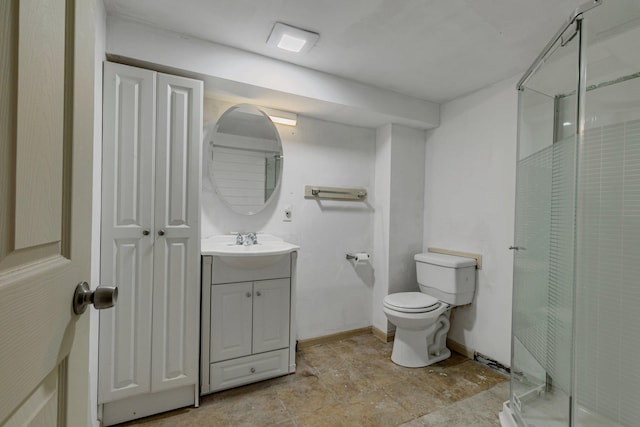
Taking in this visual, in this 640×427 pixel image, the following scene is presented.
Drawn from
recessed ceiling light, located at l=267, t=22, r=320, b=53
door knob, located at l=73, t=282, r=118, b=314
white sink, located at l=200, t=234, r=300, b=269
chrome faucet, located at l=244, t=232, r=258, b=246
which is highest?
recessed ceiling light, located at l=267, t=22, r=320, b=53

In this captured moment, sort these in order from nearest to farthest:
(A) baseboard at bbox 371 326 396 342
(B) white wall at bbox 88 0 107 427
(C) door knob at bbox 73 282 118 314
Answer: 1. (C) door knob at bbox 73 282 118 314
2. (B) white wall at bbox 88 0 107 427
3. (A) baseboard at bbox 371 326 396 342

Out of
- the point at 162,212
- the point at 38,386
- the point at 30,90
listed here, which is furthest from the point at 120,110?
the point at 38,386

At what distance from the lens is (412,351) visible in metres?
2.21

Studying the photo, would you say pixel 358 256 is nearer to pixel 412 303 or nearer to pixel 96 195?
pixel 412 303

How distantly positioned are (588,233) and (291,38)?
1883 mm

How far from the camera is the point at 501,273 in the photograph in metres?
2.19

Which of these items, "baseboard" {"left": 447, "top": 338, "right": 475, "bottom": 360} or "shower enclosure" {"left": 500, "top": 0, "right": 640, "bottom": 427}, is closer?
"shower enclosure" {"left": 500, "top": 0, "right": 640, "bottom": 427}

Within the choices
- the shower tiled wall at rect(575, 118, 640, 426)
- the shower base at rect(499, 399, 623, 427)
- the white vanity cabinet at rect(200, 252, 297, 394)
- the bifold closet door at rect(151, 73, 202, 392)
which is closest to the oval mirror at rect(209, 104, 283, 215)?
the bifold closet door at rect(151, 73, 202, 392)

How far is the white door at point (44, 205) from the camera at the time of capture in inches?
14.1

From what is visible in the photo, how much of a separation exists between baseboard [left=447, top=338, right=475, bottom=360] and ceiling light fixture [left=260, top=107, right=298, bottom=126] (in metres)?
2.31

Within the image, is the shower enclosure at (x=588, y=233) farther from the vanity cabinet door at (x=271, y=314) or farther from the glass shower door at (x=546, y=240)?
the vanity cabinet door at (x=271, y=314)

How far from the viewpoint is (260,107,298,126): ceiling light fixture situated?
7.62ft

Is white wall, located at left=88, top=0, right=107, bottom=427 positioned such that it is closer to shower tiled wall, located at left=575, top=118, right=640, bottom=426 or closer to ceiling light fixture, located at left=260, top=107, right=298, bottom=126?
ceiling light fixture, located at left=260, top=107, right=298, bottom=126

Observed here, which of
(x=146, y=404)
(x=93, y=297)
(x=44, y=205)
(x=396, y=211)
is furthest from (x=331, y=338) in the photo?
(x=44, y=205)
